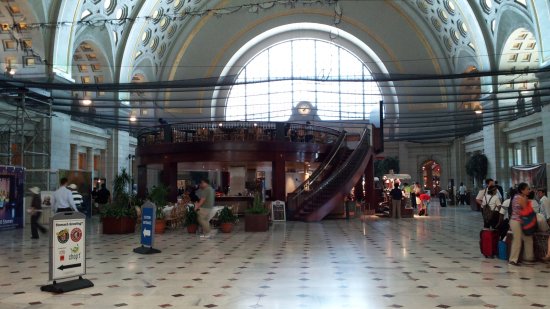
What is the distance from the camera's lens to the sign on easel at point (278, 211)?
17.5m

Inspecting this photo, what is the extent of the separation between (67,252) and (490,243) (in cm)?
707

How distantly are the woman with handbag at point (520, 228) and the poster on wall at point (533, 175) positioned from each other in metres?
12.7

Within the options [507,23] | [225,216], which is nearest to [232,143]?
[225,216]

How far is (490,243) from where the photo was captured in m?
9.03

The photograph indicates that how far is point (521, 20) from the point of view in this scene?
24656 mm

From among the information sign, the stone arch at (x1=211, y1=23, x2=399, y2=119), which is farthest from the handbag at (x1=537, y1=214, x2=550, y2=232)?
the stone arch at (x1=211, y1=23, x2=399, y2=119)

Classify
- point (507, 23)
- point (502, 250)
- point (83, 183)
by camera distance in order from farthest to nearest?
point (507, 23), point (83, 183), point (502, 250)

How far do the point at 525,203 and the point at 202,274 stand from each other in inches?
210

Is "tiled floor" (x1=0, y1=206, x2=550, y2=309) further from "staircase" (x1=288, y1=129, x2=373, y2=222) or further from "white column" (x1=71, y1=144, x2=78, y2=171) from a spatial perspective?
"white column" (x1=71, y1=144, x2=78, y2=171)

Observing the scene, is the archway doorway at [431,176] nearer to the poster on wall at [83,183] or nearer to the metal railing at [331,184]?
the metal railing at [331,184]

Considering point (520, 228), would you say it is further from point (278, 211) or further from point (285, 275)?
point (278, 211)

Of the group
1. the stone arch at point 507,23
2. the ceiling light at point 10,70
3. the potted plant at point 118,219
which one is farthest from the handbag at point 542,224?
the ceiling light at point 10,70

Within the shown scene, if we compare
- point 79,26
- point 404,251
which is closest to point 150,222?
point 404,251

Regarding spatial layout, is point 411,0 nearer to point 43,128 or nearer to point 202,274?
point 43,128
